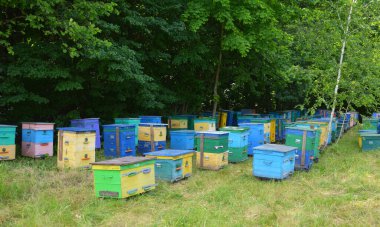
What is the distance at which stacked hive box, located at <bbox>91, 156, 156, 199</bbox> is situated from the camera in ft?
20.9

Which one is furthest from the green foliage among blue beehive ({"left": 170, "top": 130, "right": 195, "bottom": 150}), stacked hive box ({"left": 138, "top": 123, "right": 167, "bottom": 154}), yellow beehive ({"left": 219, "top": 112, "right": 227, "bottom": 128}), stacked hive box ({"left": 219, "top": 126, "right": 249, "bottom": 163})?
stacked hive box ({"left": 219, "top": 126, "right": 249, "bottom": 163})

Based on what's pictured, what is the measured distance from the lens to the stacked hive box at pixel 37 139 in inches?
386

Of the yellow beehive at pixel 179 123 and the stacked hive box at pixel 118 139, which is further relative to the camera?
the yellow beehive at pixel 179 123

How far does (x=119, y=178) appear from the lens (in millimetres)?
6344

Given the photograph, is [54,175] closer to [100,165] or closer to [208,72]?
[100,165]

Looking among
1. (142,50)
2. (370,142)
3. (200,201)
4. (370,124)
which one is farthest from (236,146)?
(370,124)

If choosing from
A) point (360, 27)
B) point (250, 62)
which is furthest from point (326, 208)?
point (250, 62)

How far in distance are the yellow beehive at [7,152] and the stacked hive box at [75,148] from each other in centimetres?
149

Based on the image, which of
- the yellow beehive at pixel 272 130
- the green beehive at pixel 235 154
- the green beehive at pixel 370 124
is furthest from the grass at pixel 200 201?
the green beehive at pixel 370 124

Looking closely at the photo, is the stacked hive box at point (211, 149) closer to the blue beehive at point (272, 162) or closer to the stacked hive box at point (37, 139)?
the blue beehive at point (272, 162)

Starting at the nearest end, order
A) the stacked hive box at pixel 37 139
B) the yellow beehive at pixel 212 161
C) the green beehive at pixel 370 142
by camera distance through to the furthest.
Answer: the yellow beehive at pixel 212 161 < the stacked hive box at pixel 37 139 < the green beehive at pixel 370 142

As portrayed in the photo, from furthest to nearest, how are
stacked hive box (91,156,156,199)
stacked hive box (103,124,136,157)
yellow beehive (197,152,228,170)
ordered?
stacked hive box (103,124,136,157) < yellow beehive (197,152,228,170) < stacked hive box (91,156,156,199)

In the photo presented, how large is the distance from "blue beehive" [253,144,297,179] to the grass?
Answer: 20 centimetres

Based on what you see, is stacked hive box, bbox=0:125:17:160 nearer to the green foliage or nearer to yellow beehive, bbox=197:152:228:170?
the green foliage
